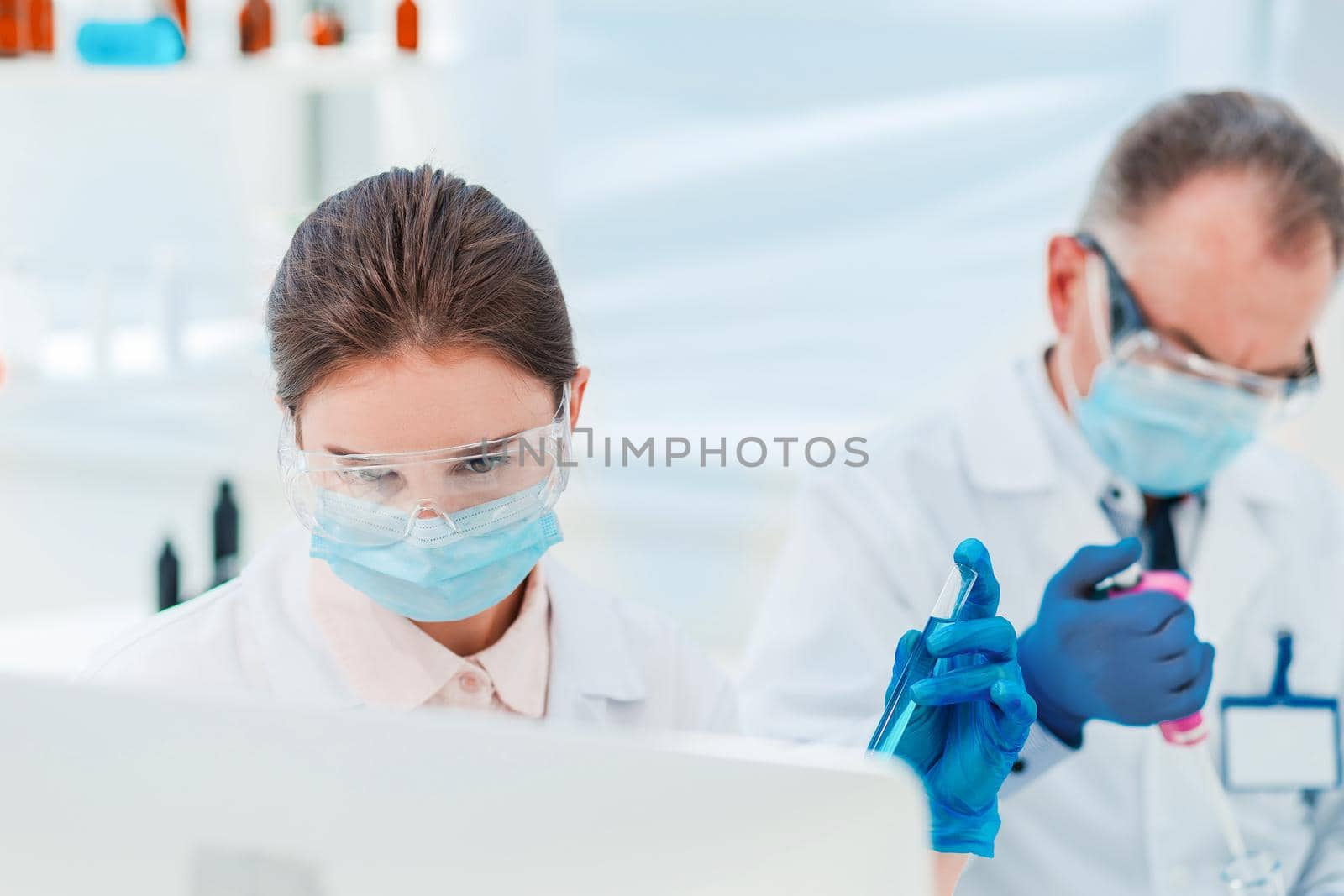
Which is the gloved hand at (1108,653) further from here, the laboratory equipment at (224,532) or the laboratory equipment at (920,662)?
the laboratory equipment at (224,532)

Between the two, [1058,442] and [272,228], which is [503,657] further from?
[272,228]

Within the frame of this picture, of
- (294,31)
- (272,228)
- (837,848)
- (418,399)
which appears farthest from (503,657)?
(294,31)

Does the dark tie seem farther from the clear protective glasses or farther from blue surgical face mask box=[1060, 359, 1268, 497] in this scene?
the clear protective glasses

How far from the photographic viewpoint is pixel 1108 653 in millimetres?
1261

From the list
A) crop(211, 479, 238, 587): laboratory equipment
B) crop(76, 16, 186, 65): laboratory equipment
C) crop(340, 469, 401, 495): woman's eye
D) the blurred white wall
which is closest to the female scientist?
crop(340, 469, 401, 495): woman's eye

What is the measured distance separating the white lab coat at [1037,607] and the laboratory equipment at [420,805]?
36.0 inches

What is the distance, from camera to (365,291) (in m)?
1.15

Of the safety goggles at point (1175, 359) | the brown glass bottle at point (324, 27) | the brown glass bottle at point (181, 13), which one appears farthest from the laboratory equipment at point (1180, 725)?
the brown glass bottle at point (181, 13)

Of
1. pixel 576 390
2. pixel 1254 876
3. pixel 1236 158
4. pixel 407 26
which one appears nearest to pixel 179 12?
pixel 407 26

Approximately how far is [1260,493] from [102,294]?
1927 millimetres

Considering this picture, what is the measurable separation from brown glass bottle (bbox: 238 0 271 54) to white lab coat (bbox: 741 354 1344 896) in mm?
1495

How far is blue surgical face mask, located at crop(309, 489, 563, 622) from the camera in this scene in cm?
115

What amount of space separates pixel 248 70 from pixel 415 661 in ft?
5.19

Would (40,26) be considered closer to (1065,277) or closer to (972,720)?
(1065,277)
